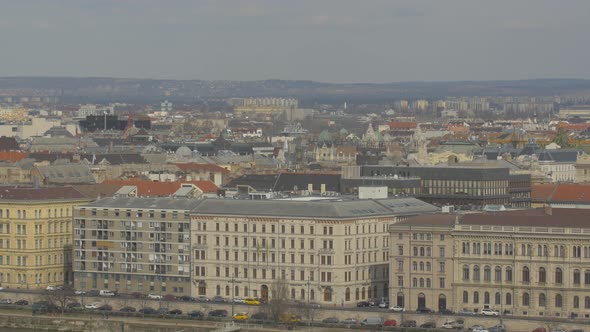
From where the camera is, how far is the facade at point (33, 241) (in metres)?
99.6

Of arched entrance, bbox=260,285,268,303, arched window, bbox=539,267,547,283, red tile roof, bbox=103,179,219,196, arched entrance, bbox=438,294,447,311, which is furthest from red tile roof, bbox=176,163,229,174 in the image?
arched window, bbox=539,267,547,283

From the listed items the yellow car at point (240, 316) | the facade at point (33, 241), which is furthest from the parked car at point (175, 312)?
the facade at point (33, 241)

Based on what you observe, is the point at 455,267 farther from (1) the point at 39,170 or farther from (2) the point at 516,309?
(1) the point at 39,170

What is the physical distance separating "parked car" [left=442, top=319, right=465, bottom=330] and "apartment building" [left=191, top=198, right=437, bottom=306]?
8.58m

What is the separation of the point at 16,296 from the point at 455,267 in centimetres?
2269

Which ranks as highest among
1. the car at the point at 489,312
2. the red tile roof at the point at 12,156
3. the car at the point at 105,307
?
the red tile roof at the point at 12,156

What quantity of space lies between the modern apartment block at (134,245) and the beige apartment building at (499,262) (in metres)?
12.6

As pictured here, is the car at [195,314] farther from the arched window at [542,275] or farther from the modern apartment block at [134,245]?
the arched window at [542,275]

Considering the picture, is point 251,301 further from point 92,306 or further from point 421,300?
point 421,300

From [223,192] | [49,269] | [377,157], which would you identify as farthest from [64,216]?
[377,157]

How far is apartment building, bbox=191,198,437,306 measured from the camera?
9025 cm

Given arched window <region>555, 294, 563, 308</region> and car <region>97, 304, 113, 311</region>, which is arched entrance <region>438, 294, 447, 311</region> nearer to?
arched window <region>555, 294, 563, 308</region>

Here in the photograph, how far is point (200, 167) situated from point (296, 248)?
53.8m

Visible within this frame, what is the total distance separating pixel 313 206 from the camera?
300 feet
